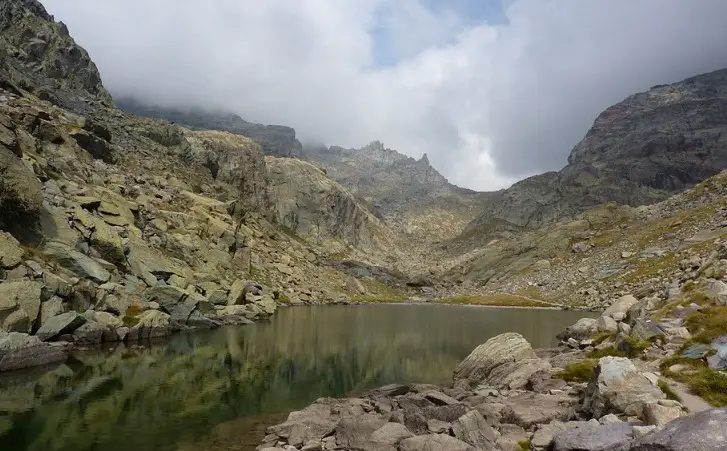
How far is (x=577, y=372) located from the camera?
89.0ft

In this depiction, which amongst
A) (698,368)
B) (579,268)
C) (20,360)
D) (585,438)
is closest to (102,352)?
(20,360)

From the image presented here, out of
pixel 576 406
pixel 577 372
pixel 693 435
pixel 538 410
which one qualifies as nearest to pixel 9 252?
pixel 538 410

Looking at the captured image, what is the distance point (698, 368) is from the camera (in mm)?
19359

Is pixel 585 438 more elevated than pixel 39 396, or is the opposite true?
pixel 585 438

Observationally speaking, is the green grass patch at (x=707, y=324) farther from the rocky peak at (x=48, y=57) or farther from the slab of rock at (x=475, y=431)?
the rocky peak at (x=48, y=57)

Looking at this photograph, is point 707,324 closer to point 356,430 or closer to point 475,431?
point 475,431

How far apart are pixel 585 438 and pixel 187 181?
134 metres

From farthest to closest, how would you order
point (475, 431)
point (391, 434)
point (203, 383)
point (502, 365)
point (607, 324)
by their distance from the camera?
point (607, 324) < point (203, 383) < point (502, 365) < point (391, 434) < point (475, 431)

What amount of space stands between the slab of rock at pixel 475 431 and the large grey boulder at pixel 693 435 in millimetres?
8409

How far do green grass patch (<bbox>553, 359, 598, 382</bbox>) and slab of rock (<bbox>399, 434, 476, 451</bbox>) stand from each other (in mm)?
11969

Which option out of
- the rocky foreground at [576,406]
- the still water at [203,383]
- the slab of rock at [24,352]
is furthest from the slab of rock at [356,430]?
the slab of rock at [24,352]

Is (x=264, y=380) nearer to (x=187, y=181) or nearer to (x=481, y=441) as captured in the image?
(x=481, y=441)

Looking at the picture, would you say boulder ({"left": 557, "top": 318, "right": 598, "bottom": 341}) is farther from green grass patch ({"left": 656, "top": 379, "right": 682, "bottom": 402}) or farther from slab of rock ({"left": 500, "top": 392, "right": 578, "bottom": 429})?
green grass patch ({"left": 656, "top": 379, "right": 682, "bottom": 402})

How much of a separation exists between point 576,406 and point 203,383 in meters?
27.2
